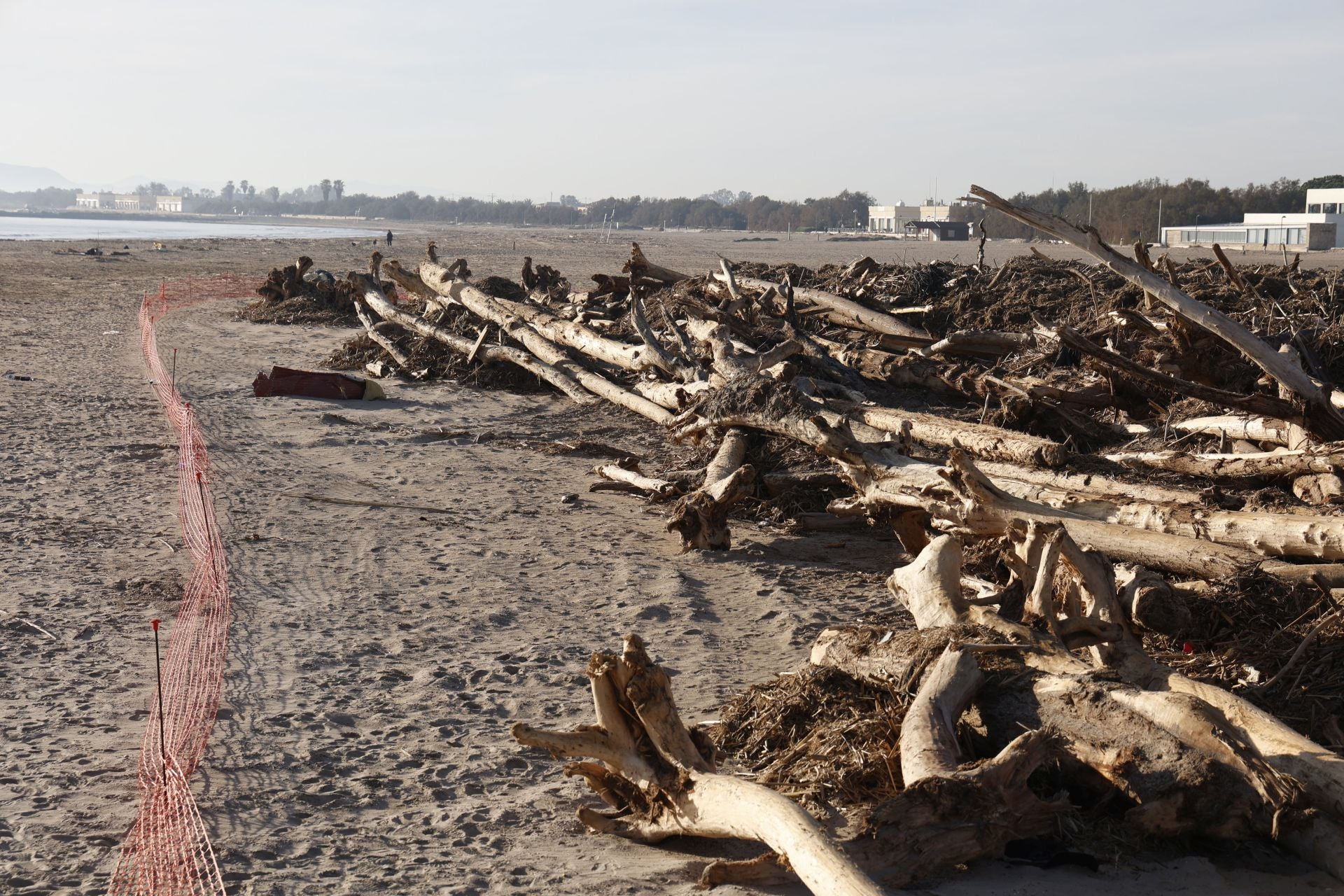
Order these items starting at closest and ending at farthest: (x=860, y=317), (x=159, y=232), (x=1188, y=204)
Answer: (x=860, y=317)
(x=1188, y=204)
(x=159, y=232)

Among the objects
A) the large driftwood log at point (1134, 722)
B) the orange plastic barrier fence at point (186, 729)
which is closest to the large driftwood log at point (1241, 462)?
the large driftwood log at point (1134, 722)

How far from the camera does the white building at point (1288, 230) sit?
48.9 m

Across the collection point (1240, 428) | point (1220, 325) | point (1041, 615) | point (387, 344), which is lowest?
point (1041, 615)

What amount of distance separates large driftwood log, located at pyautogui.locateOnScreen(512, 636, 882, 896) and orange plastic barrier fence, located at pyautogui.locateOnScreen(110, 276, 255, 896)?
106cm

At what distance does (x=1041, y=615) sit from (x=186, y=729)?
10.9 feet

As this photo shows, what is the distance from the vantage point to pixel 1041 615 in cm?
455

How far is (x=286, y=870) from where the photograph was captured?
3566 millimetres

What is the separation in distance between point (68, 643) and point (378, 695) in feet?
5.38

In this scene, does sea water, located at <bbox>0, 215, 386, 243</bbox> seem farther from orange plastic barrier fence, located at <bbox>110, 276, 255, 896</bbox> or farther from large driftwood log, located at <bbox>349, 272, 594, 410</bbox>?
orange plastic barrier fence, located at <bbox>110, 276, 255, 896</bbox>

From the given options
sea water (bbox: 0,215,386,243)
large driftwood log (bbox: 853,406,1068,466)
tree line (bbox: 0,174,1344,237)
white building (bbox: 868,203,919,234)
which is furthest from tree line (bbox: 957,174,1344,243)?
large driftwood log (bbox: 853,406,1068,466)

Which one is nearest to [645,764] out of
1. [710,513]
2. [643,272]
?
[710,513]

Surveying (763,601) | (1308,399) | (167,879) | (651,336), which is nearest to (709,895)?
(167,879)

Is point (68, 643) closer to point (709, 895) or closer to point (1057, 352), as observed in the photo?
point (709, 895)

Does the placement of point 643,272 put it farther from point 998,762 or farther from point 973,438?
point 998,762
